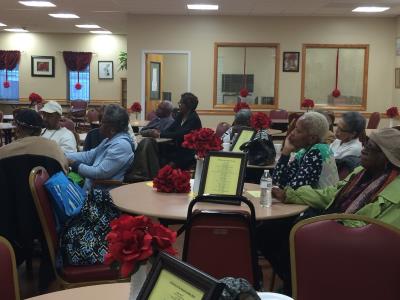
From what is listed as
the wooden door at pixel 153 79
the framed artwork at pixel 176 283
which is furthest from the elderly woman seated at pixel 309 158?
the wooden door at pixel 153 79

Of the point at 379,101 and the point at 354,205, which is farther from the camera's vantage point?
the point at 379,101

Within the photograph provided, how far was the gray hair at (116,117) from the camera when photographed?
12.7 feet

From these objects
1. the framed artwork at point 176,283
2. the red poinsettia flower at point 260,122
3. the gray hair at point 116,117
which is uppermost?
the gray hair at point 116,117

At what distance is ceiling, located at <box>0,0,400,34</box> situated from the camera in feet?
29.9

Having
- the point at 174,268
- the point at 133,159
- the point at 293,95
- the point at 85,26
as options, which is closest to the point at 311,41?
the point at 293,95

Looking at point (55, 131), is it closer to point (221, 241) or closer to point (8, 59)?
point (221, 241)

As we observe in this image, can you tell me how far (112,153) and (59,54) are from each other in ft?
41.1

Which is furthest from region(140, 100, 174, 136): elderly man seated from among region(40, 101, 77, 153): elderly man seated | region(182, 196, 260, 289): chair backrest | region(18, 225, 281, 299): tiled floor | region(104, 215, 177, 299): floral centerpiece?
region(104, 215, 177, 299): floral centerpiece

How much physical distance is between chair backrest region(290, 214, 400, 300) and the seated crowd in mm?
346

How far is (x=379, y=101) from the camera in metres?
10.9

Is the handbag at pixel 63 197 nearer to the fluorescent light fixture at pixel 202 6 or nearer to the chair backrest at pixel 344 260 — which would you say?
the chair backrest at pixel 344 260

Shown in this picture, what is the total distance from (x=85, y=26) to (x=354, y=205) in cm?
1204

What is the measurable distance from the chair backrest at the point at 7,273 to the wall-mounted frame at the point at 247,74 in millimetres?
9495

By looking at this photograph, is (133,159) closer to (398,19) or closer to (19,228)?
(19,228)
